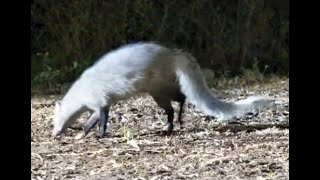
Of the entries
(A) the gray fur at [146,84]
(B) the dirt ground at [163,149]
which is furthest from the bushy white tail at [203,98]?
(B) the dirt ground at [163,149]

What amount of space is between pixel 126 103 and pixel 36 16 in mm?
2797

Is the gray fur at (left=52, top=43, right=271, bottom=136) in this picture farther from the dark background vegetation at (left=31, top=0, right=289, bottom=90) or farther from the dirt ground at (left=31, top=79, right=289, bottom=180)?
the dark background vegetation at (left=31, top=0, right=289, bottom=90)

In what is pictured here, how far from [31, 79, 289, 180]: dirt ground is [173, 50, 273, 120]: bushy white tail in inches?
6.1

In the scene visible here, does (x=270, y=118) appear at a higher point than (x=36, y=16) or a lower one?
lower

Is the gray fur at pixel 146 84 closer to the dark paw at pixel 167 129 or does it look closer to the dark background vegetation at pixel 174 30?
the dark paw at pixel 167 129

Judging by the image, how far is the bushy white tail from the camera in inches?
200

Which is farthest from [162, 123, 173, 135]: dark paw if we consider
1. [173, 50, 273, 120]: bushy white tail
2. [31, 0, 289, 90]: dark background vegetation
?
[31, 0, 289, 90]: dark background vegetation

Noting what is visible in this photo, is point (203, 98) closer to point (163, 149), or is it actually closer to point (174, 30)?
point (163, 149)

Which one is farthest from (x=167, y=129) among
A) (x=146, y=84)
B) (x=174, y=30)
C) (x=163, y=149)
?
(x=174, y=30)

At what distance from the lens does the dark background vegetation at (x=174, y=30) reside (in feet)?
Answer: 29.7
